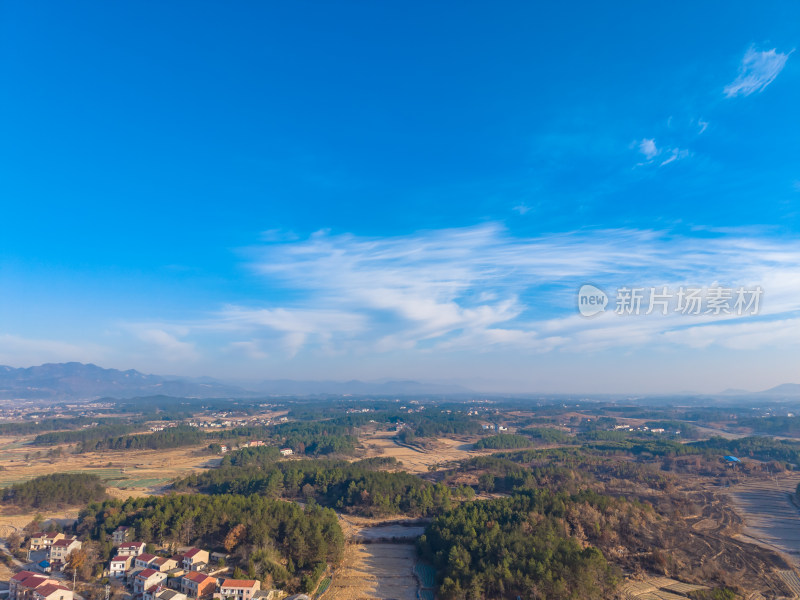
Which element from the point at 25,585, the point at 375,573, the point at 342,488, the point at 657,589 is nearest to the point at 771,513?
the point at 657,589

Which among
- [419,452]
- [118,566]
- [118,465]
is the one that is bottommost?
[419,452]

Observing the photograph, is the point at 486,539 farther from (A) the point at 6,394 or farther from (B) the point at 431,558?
(A) the point at 6,394

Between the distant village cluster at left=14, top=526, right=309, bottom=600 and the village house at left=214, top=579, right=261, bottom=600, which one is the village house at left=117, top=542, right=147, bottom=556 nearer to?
the distant village cluster at left=14, top=526, right=309, bottom=600

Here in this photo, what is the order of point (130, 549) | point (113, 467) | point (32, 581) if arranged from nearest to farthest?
1. point (32, 581)
2. point (130, 549)
3. point (113, 467)

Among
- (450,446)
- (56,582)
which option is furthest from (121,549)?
(450,446)

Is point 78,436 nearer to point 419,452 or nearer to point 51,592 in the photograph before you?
point 419,452

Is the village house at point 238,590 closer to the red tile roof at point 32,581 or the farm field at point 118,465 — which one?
the red tile roof at point 32,581

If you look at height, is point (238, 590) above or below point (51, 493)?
above

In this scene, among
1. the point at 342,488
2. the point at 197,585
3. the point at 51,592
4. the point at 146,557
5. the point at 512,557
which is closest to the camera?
the point at 51,592

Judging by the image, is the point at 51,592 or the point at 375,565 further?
the point at 375,565
